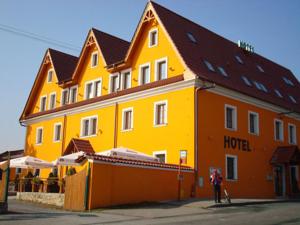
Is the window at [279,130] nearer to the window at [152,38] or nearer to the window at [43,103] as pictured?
the window at [152,38]

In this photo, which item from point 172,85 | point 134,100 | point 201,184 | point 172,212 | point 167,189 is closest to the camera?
point 172,212

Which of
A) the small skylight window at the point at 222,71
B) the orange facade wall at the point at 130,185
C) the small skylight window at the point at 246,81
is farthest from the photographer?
the small skylight window at the point at 246,81

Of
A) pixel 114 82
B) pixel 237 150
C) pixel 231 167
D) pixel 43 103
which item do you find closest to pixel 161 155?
pixel 231 167

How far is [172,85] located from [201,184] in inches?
246

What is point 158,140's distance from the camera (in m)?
26.2

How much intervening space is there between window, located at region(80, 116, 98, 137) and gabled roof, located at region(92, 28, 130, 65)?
178 inches

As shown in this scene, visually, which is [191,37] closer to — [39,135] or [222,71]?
[222,71]

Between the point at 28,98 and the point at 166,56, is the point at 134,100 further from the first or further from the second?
the point at 28,98

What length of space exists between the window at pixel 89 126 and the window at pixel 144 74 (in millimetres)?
5238

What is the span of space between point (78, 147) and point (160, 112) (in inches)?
281

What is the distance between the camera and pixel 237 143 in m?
27.1

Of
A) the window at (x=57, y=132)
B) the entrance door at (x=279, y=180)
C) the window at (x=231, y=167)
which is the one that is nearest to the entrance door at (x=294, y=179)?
the entrance door at (x=279, y=180)

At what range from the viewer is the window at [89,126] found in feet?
105

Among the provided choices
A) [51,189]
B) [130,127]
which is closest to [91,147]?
[130,127]
